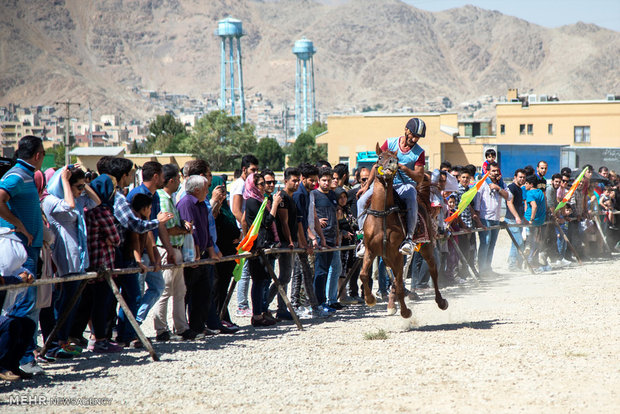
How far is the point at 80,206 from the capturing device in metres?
9.47

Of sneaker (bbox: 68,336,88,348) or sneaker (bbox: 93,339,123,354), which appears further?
sneaker (bbox: 68,336,88,348)

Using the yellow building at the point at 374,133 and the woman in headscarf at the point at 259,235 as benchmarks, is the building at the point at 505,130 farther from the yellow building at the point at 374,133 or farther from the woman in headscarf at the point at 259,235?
the woman in headscarf at the point at 259,235

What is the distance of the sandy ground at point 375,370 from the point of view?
7051 millimetres

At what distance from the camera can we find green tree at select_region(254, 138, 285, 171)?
11500 cm

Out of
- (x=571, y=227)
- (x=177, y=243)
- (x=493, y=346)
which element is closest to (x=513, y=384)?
(x=493, y=346)

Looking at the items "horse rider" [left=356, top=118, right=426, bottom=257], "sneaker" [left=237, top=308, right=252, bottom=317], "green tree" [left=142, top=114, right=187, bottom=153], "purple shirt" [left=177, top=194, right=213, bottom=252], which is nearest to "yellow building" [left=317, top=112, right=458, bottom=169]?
"green tree" [left=142, top=114, right=187, bottom=153]

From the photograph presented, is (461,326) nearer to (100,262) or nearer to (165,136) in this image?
(100,262)

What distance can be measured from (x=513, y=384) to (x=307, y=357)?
2.38 meters

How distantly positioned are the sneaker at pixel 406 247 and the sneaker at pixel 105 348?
3846 mm

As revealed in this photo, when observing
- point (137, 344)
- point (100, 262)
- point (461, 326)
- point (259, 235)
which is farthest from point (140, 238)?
point (461, 326)

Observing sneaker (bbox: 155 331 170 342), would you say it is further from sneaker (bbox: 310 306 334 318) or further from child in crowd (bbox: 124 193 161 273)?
sneaker (bbox: 310 306 334 318)

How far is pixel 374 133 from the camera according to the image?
85.2 meters

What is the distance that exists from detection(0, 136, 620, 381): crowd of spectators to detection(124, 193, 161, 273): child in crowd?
0.01m

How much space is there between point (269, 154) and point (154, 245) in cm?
10702
